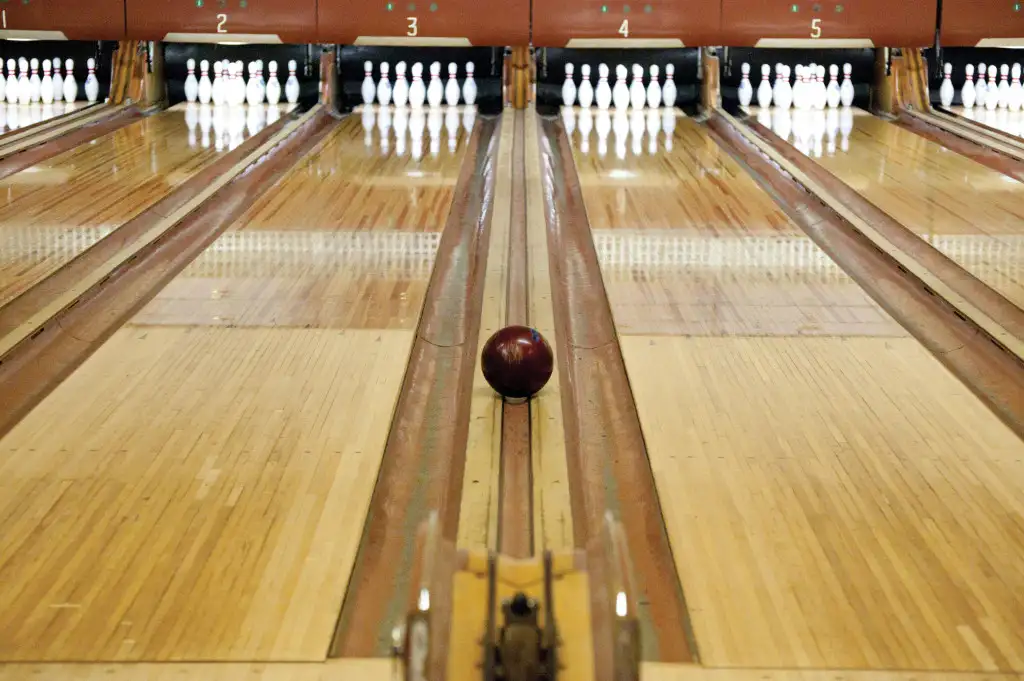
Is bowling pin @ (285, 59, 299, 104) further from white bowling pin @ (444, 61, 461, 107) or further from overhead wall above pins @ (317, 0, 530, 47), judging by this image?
Answer: white bowling pin @ (444, 61, 461, 107)

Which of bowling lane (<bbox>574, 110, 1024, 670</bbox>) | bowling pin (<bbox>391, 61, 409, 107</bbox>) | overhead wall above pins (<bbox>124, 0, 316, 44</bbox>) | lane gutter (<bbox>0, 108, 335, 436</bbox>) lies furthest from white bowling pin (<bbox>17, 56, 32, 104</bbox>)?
bowling lane (<bbox>574, 110, 1024, 670</bbox>)

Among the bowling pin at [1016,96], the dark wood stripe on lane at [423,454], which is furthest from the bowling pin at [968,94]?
the dark wood stripe on lane at [423,454]

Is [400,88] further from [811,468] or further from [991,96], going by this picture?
[811,468]

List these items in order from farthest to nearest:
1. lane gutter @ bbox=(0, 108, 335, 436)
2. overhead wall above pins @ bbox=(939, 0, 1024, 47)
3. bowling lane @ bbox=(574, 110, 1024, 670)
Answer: overhead wall above pins @ bbox=(939, 0, 1024, 47), lane gutter @ bbox=(0, 108, 335, 436), bowling lane @ bbox=(574, 110, 1024, 670)

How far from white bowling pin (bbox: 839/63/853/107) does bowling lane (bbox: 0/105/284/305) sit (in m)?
2.65

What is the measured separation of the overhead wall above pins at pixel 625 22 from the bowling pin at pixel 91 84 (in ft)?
6.82

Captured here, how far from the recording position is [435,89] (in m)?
5.95

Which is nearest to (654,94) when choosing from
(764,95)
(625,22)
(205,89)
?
(625,22)

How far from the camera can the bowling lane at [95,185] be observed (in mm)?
3270

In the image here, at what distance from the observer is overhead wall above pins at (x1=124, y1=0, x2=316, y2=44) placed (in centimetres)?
570

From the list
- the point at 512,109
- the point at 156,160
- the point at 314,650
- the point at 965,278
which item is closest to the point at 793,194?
the point at 965,278

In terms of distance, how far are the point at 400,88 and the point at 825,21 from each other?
6.53ft

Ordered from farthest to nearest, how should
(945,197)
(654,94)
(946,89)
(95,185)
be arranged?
(654,94), (946,89), (95,185), (945,197)

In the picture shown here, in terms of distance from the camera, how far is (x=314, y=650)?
1479mm
